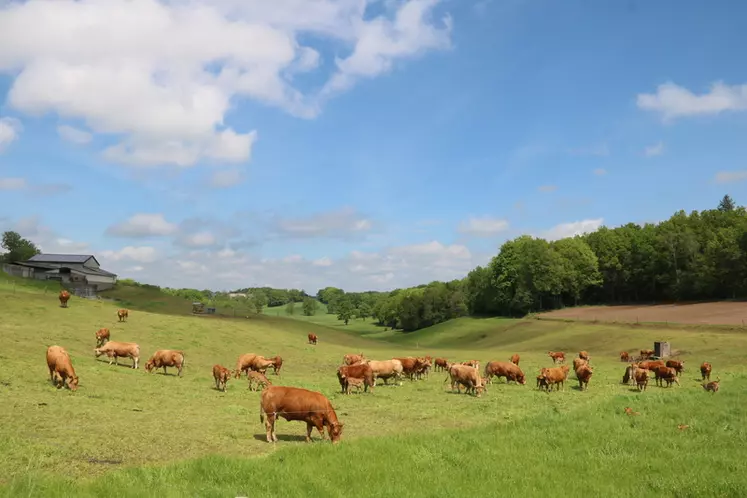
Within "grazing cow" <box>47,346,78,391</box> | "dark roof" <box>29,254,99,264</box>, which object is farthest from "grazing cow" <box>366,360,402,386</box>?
"dark roof" <box>29,254,99,264</box>

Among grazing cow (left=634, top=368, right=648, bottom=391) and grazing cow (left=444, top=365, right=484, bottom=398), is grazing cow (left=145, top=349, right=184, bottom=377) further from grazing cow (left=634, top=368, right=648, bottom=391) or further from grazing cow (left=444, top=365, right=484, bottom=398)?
grazing cow (left=634, top=368, right=648, bottom=391)

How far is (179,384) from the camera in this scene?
1016 inches

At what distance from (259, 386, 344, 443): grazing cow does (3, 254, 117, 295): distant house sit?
76.6 meters

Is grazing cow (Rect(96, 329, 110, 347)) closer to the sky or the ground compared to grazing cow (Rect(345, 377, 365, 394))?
closer to the sky

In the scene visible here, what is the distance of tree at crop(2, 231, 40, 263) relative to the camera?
135 metres

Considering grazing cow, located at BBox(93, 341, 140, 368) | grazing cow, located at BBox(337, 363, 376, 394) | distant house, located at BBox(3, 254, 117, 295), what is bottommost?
grazing cow, located at BBox(337, 363, 376, 394)

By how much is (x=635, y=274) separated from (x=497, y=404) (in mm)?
97734

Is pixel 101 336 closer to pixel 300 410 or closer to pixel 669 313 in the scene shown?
pixel 300 410

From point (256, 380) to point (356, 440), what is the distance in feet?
47.5

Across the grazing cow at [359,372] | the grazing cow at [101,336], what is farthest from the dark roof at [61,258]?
the grazing cow at [359,372]

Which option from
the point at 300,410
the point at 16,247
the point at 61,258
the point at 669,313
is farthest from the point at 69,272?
the point at 669,313

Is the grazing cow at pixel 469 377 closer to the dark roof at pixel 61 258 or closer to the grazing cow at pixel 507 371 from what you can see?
the grazing cow at pixel 507 371

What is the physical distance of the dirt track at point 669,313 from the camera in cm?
6875

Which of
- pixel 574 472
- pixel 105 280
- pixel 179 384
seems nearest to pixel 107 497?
pixel 574 472
